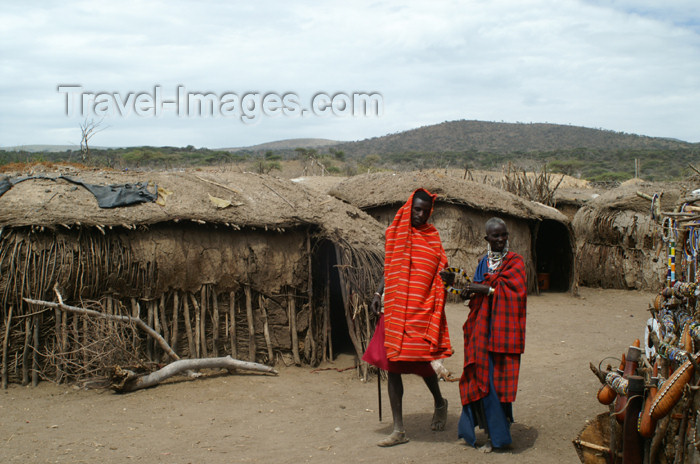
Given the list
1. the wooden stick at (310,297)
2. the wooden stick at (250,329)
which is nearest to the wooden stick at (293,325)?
the wooden stick at (310,297)

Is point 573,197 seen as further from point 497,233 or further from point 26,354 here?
point 26,354

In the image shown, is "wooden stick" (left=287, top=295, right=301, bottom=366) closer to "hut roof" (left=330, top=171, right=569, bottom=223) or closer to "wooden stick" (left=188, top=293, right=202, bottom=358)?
"wooden stick" (left=188, top=293, right=202, bottom=358)

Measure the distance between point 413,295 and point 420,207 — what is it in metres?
0.70

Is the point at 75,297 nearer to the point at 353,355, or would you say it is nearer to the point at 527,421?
the point at 353,355

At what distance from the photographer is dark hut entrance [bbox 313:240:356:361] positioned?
8.57 metres

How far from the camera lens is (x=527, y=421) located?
18.5 ft

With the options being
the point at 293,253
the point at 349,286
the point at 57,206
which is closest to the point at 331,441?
the point at 349,286

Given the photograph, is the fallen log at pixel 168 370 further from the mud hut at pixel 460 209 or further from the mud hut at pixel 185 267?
the mud hut at pixel 460 209

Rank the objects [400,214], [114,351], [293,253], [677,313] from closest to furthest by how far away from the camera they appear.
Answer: [677,313] → [400,214] → [114,351] → [293,253]

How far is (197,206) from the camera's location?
775 cm

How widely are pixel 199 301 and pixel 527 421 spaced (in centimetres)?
408

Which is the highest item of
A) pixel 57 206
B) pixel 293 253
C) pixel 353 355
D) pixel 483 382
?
pixel 57 206

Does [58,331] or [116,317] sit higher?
[116,317]

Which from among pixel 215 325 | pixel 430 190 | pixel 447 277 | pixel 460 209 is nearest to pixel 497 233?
pixel 447 277
